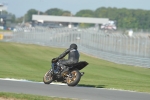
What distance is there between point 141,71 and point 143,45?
686 cm

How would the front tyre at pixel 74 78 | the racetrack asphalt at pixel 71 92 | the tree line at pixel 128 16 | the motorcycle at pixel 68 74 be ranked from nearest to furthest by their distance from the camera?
the racetrack asphalt at pixel 71 92, the front tyre at pixel 74 78, the motorcycle at pixel 68 74, the tree line at pixel 128 16

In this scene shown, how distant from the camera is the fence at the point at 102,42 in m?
43.3

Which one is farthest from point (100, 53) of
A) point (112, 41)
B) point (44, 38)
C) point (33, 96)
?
point (33, 96)

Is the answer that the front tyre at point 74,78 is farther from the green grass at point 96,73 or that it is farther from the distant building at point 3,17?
the distant building at point 3,17

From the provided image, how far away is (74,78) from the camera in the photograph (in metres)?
18.2

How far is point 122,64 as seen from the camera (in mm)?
43156

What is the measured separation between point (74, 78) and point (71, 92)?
190 cm

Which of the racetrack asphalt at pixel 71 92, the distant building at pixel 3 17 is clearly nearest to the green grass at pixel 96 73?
the racetrack asphalt at pixel 71 92

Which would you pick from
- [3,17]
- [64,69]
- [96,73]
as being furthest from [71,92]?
[3,17]

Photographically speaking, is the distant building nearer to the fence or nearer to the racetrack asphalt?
the fence

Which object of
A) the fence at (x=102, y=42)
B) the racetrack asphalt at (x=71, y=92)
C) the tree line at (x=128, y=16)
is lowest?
the tree line at (x=128, y=16)

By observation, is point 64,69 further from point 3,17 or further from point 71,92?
point 3,17

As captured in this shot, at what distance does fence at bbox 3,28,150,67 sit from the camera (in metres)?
43.3

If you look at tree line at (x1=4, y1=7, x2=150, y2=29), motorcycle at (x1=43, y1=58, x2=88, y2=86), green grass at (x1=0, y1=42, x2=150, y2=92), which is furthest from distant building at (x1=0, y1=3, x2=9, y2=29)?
motorcycle at (x1=43, y1=58, x2=88, y2=86)
